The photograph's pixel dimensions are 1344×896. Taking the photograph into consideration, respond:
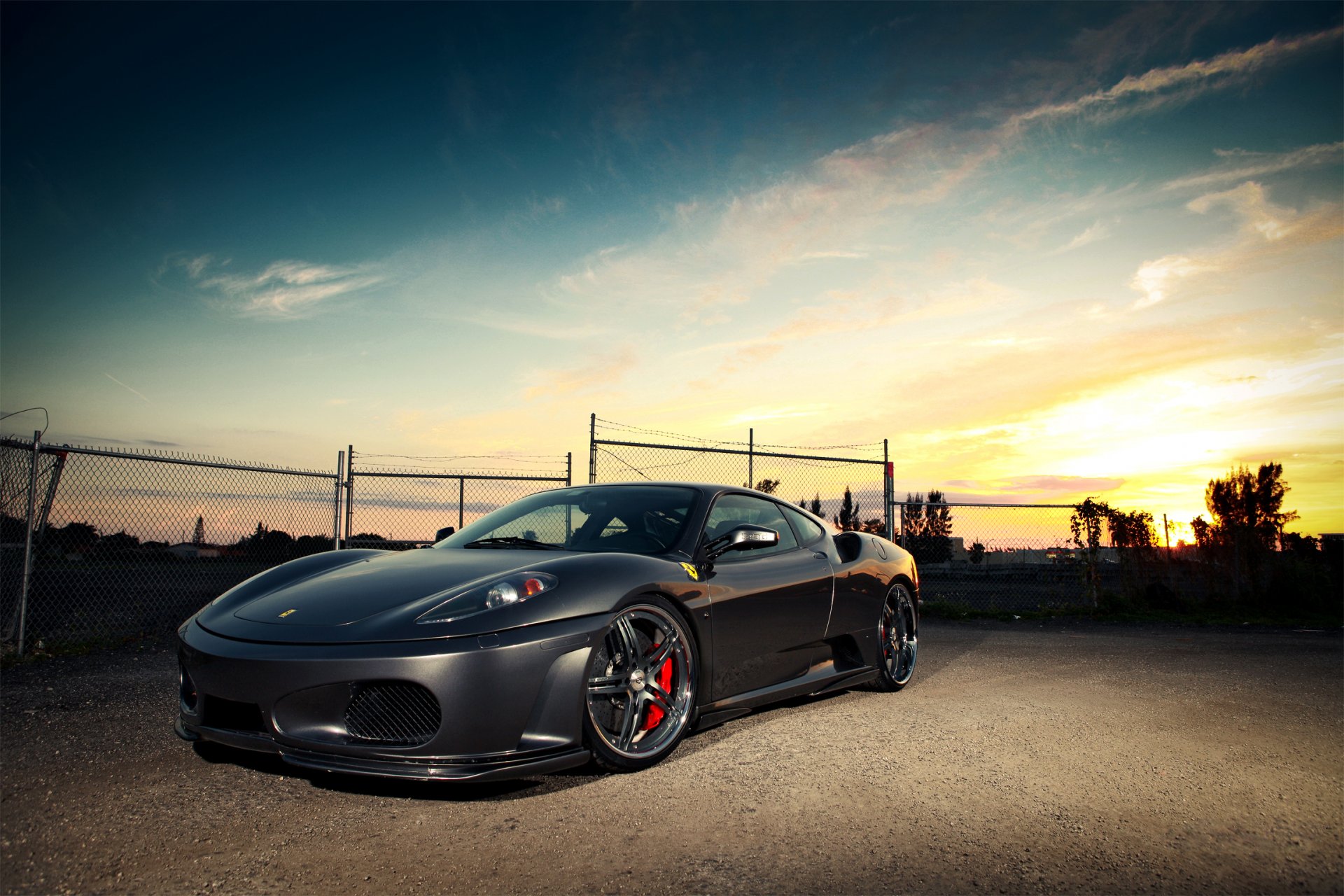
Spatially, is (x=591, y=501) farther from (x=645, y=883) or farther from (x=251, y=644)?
(x=645, y=883)

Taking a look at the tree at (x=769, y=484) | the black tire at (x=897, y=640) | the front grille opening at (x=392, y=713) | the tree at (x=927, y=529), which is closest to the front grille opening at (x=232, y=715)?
the front grille opening at (x=392, y=713)

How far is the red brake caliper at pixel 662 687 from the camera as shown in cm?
345

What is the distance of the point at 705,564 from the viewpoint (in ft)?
12.7

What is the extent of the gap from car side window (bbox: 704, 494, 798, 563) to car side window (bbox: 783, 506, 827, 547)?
7 centimetres

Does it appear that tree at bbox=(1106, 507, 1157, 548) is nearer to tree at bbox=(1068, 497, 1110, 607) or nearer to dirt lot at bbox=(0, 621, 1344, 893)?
tree at bbox=(1068, 497, 1110, 607)

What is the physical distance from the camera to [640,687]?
11.1 feet

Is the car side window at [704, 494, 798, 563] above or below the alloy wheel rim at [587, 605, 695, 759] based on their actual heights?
above

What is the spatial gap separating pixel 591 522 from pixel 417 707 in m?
1.70

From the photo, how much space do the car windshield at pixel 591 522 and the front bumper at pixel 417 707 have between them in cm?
109

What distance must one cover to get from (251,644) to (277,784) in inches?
25.6

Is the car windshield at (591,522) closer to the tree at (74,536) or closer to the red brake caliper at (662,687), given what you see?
the red brake caliper at (662,687)

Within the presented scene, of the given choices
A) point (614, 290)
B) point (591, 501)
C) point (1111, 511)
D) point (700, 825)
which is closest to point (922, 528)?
point (1111, 511)

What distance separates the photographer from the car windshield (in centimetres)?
406

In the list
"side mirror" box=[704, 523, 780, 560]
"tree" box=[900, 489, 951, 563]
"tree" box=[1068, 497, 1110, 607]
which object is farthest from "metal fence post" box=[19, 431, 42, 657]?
"tree" box=[1068, 497, 1110, 607]
